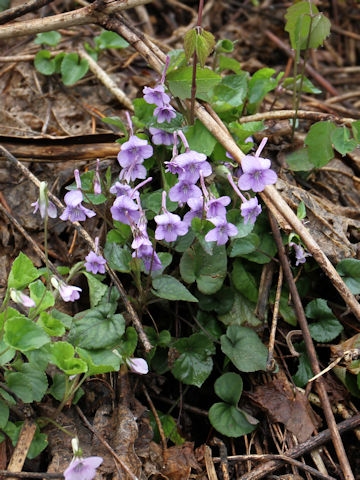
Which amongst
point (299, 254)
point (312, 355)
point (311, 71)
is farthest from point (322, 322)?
point (311, 71)

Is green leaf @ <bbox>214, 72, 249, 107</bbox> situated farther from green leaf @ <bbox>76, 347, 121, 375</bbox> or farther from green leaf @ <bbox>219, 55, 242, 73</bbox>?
green leaf @ <bbox>76, 347, 121, 375</bbox>

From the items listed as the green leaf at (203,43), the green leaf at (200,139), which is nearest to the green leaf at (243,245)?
the green leaf at (200,139)

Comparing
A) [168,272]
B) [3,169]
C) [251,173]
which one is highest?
[251,173]

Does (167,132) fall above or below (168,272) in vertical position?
above

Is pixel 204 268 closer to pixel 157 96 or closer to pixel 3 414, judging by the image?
pixel 157 96

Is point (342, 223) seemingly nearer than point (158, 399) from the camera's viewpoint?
No

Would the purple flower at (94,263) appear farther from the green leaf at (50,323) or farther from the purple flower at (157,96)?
the purple flower at (157,96)

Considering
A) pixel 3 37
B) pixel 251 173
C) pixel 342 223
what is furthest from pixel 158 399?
pixel 3 37

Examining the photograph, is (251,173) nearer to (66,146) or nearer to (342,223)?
(342,223)
